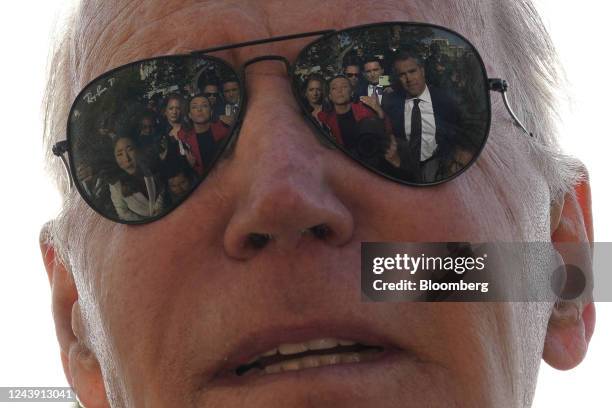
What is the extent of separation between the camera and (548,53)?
3.03 meters

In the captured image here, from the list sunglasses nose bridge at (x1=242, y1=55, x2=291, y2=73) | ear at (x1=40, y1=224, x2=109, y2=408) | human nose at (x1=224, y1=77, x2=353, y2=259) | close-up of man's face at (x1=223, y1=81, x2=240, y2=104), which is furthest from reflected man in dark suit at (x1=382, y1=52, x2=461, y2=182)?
ear at (x1=40, y1=224, x2=109, y2=408)

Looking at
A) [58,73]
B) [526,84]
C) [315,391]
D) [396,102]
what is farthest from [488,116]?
A: [58,73]

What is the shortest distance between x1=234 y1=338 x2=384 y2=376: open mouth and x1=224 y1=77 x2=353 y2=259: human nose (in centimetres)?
23

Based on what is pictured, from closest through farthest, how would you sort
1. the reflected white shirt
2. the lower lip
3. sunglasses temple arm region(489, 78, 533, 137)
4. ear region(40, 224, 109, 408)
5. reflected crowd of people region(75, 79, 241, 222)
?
1. the lower lip
2. the reflected white shirt
3. reflected crowd of people region(75, 79, 241, 222)
4. sunglasses temple arm region(489, 78, 533, 137)
5. ear region(40, 224, 109, 408)

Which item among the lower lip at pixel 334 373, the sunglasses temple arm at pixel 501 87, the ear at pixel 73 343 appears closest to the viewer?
the lower lip at pixel 334 373

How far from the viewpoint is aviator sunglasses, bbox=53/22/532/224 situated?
6.98 feet

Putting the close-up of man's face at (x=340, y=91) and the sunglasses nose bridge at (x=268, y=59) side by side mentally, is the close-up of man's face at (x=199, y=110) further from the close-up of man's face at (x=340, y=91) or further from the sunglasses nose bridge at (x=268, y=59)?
the close-up of man's face at (x=340, y=91)

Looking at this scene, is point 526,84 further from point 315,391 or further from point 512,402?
point 315,391

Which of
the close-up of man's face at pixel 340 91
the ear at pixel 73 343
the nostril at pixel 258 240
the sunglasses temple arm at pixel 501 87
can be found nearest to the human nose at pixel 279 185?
the nostril at pixel 258 240

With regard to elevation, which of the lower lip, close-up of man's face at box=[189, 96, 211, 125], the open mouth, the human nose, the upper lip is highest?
close-up of man's face at box=[189, 96, 211, 125]

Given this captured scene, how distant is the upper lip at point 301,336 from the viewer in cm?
197

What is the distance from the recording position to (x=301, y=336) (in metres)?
1.98

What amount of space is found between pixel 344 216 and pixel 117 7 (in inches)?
45.0

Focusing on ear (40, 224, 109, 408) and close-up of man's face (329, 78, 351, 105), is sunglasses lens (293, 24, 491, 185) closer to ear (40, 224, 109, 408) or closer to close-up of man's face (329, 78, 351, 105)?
close-up of man's face (329, 78, 351, 105)
